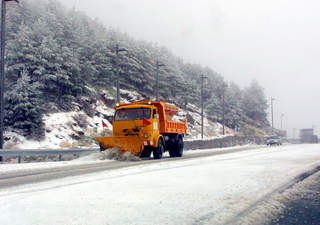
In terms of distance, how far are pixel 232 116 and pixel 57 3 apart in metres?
43.7

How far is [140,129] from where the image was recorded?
14930 mm

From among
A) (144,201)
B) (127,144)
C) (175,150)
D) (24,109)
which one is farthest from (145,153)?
(144,201)

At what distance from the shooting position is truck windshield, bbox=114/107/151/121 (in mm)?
15398

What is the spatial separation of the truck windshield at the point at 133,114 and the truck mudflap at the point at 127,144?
1.23 m

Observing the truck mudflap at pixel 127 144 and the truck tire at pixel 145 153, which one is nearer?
the truck mudflap at pixel 127 144

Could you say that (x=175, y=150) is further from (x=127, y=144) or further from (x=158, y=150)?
(x=127, y=144)

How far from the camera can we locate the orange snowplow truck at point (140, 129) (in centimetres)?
1476

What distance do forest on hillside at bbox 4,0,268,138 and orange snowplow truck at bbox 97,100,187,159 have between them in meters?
9.73

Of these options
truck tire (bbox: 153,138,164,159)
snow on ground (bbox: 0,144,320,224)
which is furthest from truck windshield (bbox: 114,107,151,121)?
snow on ground (bbox: 0,144,320,224)

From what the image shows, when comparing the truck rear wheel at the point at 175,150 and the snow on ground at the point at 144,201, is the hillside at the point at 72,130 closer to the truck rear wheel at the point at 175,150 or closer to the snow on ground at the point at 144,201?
the truck rear wheel at the point at 175,150

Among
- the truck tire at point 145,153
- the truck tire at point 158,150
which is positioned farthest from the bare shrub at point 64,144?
the truck tire at point 158,150

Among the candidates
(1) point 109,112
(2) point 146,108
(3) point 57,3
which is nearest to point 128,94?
(1) point 109,112

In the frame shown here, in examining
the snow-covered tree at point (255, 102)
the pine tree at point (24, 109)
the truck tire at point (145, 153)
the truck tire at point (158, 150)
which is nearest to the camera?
the truck tire at point (158, 150)

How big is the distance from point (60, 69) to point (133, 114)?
16784 mm
